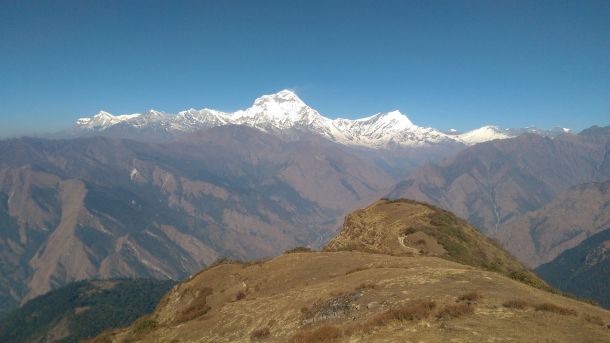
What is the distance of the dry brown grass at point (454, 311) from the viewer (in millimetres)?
25250

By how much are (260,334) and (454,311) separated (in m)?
13.7

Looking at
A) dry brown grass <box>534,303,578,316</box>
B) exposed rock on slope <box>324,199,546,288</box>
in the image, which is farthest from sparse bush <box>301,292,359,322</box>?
exposed rock on slope <box>324,199,546,288</box>

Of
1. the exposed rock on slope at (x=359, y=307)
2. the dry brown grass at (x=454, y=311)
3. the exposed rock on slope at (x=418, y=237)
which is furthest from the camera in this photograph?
the exposed rock on slope at (x=418, y=237)

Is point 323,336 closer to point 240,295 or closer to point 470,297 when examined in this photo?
point 470,297

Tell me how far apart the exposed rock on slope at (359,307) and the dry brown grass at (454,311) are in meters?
0.05

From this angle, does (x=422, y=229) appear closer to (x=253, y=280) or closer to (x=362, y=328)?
(x=253, y=280)

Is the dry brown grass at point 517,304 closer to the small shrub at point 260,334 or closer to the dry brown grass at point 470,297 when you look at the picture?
the dry brown grass at point 470,297

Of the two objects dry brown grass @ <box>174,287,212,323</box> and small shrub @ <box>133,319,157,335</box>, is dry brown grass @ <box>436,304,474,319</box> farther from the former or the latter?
small shrub @ <box>133,319,157,335</box>

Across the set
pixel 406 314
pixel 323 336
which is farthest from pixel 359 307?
pixel 323 336

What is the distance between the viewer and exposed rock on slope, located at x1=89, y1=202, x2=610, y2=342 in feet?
76.6

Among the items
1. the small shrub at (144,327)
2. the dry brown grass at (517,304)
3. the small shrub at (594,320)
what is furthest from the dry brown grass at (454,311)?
the small shrub at (144,327)

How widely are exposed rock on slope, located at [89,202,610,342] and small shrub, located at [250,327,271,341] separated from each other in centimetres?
8

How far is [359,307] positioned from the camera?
101ft

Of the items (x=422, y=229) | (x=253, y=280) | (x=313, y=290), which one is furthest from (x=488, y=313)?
(x=422, y=229)
